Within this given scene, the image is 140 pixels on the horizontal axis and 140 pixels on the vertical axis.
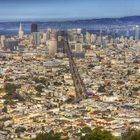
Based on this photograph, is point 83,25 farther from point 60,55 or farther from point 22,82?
point 22,82

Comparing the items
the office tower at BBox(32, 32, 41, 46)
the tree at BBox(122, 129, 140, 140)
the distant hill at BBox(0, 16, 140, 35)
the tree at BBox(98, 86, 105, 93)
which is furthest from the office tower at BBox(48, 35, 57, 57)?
the tree at BBox(122, 129, 140, 140)

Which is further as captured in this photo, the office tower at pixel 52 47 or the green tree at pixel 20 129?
the office tower at pixel 52 47

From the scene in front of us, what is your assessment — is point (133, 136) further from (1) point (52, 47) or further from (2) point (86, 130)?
(1) point (52, 47)

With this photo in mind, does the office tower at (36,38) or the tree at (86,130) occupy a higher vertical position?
the tree at (86,130)

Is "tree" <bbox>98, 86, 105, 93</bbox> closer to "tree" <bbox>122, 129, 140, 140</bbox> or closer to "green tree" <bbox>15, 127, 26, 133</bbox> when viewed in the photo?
"green tree" <bbox>15, 127, 26, 133</bbox>

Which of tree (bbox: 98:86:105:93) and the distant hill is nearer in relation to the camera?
tree (bbox: 98:86:105:93)

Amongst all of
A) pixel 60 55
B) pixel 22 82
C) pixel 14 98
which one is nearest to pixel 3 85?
pixel 22 82

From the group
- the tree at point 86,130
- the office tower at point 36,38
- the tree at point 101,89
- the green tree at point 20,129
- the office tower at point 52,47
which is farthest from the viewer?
the office tower at point 36,38

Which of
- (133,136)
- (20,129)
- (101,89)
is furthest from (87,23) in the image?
(133,136)

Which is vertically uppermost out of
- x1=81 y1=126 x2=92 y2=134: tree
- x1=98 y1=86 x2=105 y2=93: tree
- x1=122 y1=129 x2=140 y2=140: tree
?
x1=122 y1=129 x2=140 y2=140: tree

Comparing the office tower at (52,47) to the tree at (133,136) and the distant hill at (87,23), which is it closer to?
the distant hill at (87,23)

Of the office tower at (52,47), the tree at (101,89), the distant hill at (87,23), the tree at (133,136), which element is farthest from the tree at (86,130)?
the distant hill at (87,23)
